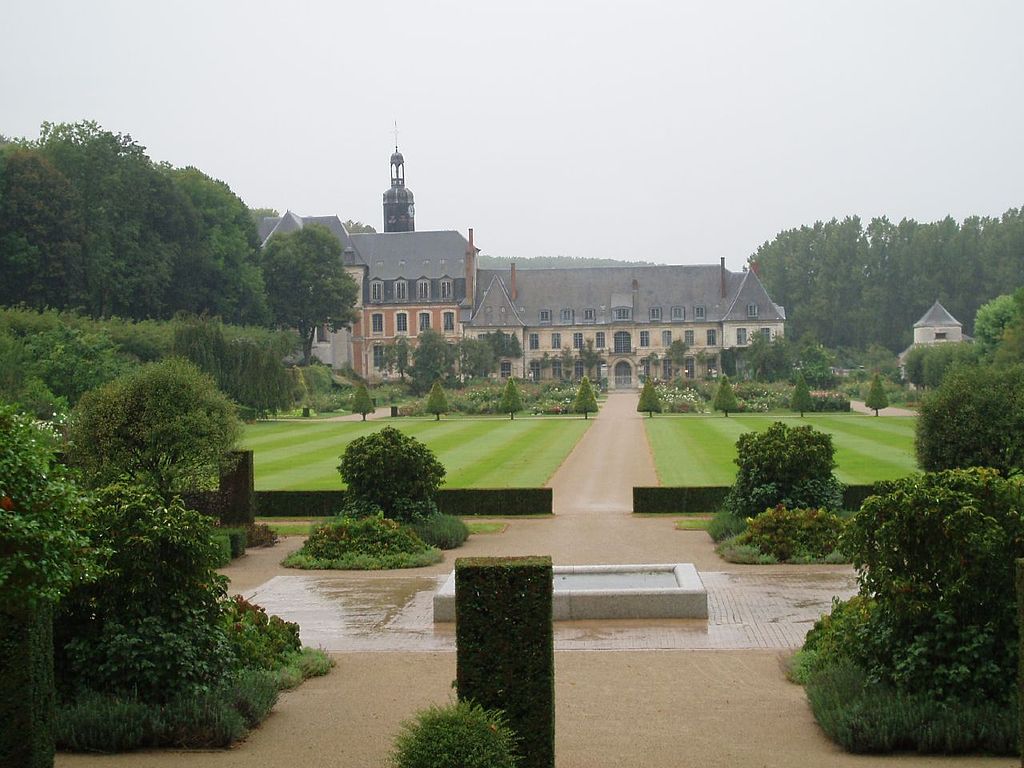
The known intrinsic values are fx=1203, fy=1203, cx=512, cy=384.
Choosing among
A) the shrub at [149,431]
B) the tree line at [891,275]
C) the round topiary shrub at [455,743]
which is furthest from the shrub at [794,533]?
the tree line at [891,275]

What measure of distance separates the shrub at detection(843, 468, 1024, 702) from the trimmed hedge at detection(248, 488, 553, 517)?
1227 centimetres

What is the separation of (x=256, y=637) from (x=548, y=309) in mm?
71615

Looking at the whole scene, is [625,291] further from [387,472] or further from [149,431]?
[149,431]

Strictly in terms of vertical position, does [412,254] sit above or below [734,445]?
above

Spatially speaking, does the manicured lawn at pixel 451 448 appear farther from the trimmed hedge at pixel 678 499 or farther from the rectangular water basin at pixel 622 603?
the rectangular water basin at pixel 622 603

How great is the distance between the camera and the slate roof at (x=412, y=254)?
272 feet

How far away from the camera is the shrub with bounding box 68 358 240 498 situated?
651 inches

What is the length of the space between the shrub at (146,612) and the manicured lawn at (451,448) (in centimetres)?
1247

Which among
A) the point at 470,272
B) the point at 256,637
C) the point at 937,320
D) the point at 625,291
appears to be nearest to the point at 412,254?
the point at 470,272

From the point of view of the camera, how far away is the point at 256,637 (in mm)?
9492

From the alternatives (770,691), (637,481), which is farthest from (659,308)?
(770,691)

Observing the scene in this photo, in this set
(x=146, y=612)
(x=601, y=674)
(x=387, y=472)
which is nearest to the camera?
(x=146, y=612)

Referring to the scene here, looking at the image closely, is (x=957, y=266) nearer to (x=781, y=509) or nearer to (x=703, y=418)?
(x=703, y=418)

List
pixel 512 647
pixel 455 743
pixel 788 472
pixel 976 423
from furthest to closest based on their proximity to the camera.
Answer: pixel 788 472 → pixel 976 423 → pixel 512 647 → pixel 455 743
